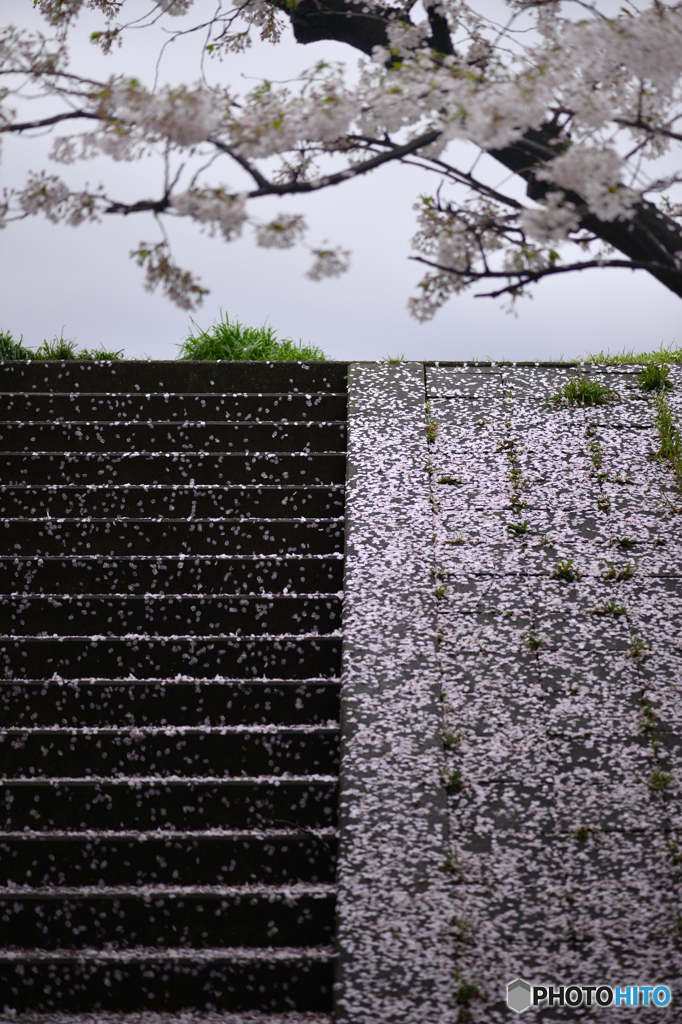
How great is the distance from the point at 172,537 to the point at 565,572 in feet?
5.65

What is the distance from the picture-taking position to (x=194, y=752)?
2691mm

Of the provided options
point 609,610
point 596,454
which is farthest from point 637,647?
point 596,454

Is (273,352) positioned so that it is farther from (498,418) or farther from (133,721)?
(133,721)

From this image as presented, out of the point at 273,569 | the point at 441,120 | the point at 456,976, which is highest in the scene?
the point at 441,120

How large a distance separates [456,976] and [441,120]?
6.96 ft

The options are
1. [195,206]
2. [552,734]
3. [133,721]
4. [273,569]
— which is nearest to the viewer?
[195,206]

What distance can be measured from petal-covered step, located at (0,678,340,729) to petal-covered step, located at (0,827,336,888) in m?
0.47

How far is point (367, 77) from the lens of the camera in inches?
76.0

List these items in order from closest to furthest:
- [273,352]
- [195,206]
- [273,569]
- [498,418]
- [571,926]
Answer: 1. [195,206]
2. [571,926]
3. [273,569]
4. [498,418]
5. [273,352]

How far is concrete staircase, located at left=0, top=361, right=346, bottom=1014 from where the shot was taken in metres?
2.28

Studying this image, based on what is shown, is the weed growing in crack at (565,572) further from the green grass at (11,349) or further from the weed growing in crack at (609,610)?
the green grass at (11,349)

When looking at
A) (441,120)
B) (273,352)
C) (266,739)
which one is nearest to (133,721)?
(266,739)

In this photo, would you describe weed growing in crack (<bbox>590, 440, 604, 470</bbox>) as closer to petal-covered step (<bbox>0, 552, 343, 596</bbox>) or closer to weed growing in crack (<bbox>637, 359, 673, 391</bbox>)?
weed growing in crack (<bbox>637, 359, 673, 391</bbox>)

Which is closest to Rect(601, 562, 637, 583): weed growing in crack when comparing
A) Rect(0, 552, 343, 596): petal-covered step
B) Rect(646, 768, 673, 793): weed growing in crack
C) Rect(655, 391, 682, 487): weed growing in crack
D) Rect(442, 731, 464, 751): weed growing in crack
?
Rect(655, 391, 682, 487): weed growing in crack
